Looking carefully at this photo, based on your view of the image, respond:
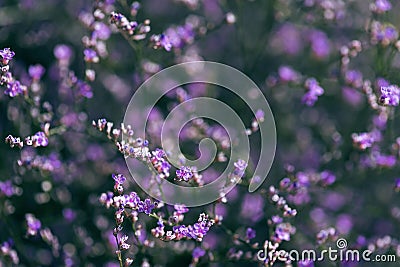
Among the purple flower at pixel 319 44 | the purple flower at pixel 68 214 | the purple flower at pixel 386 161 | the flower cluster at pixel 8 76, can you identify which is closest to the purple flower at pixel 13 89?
the flower cluster at pixel 8 76

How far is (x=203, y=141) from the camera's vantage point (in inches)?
150

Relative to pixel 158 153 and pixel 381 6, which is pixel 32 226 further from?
pixel 381 6

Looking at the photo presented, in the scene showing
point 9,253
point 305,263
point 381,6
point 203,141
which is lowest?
point 9,253

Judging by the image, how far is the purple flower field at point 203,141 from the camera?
3473 mm

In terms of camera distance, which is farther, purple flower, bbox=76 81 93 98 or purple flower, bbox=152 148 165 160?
purple flower, bbox=76 81 93 98

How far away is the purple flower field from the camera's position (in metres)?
3.47

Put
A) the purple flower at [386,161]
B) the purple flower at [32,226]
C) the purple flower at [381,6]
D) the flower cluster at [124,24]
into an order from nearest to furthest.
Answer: the flower cluster at [124,24], the purple flower at [32,226], the purple flower at [386,161], the purple flower at [381,6]

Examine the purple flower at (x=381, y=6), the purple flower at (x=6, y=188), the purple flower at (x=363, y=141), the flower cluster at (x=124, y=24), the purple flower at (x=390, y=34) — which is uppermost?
the flower cluster at (x=124, y=24)

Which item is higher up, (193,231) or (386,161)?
(193,231)

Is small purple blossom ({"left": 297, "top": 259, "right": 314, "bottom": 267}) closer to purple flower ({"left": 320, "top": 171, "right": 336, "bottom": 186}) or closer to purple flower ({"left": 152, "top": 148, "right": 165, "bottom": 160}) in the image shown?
purple flower ({"left": 320, "top": 171, "right": 336, "bottom": 186})

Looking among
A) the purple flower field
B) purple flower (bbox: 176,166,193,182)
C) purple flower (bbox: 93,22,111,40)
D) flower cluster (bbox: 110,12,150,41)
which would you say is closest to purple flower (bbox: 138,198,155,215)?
the purple flower field

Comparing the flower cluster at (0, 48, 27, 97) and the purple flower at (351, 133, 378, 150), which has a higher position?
the flower cluster at (0, 48, 27, 97)

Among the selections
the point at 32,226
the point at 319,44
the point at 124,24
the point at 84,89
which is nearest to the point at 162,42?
the point at 124,24

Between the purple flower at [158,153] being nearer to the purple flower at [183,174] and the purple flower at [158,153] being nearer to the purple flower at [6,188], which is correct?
the purple flower at [183,174]
